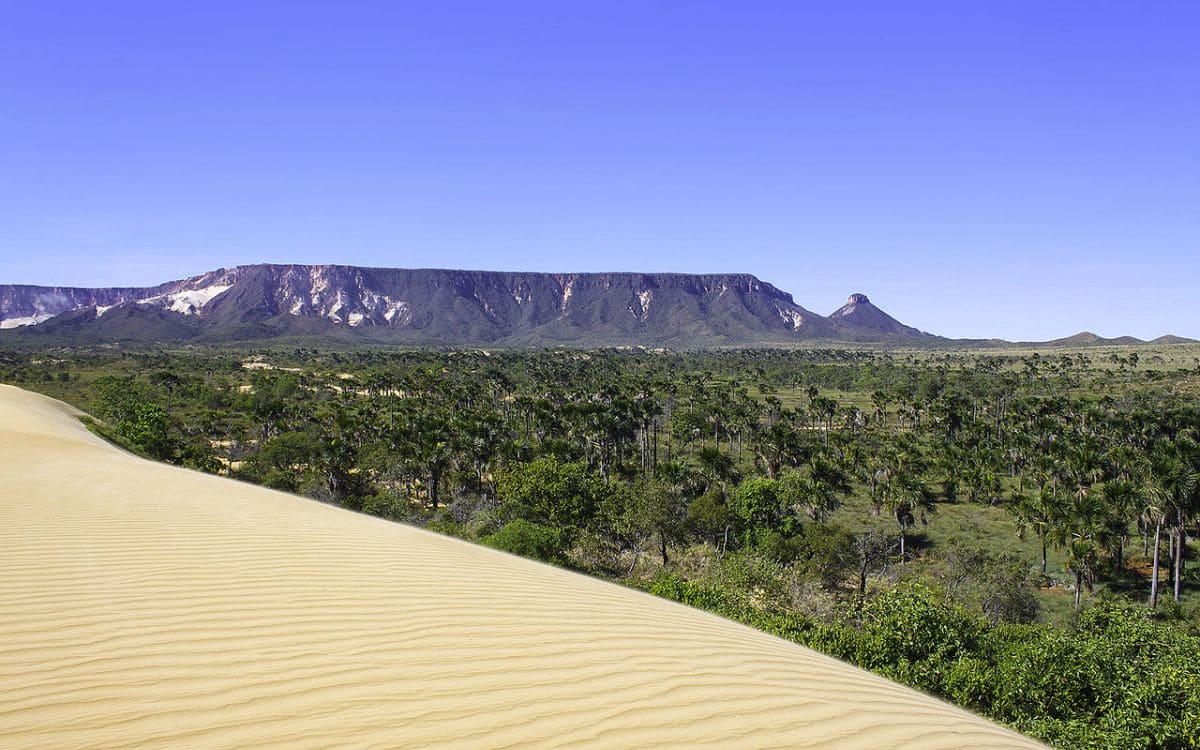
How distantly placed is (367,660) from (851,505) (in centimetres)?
4163

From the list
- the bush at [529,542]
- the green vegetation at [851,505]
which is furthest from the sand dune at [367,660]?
the bush at [529,542]

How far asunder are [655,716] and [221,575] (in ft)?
16.2

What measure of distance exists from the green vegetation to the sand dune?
165 inches

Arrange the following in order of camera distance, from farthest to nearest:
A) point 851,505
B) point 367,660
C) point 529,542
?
point 851,505
point 529,542
point 367,660

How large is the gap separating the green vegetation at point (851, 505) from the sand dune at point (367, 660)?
419 centimetres

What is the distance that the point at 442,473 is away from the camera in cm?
4178

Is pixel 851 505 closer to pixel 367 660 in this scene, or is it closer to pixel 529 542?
pixel 529 542

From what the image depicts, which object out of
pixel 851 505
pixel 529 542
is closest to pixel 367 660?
pixel 529 542

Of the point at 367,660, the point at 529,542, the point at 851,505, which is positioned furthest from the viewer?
the point at 851,505

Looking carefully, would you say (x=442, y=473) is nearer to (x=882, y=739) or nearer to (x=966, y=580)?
(x=966, y=580)

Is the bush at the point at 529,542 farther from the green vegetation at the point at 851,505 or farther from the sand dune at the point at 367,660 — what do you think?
the sand dune at the point at 367,660

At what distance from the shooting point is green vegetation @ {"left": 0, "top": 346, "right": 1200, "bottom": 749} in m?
10.3

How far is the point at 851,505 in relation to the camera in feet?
140

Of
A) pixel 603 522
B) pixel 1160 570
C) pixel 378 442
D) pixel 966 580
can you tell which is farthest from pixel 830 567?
pixel 378 442
